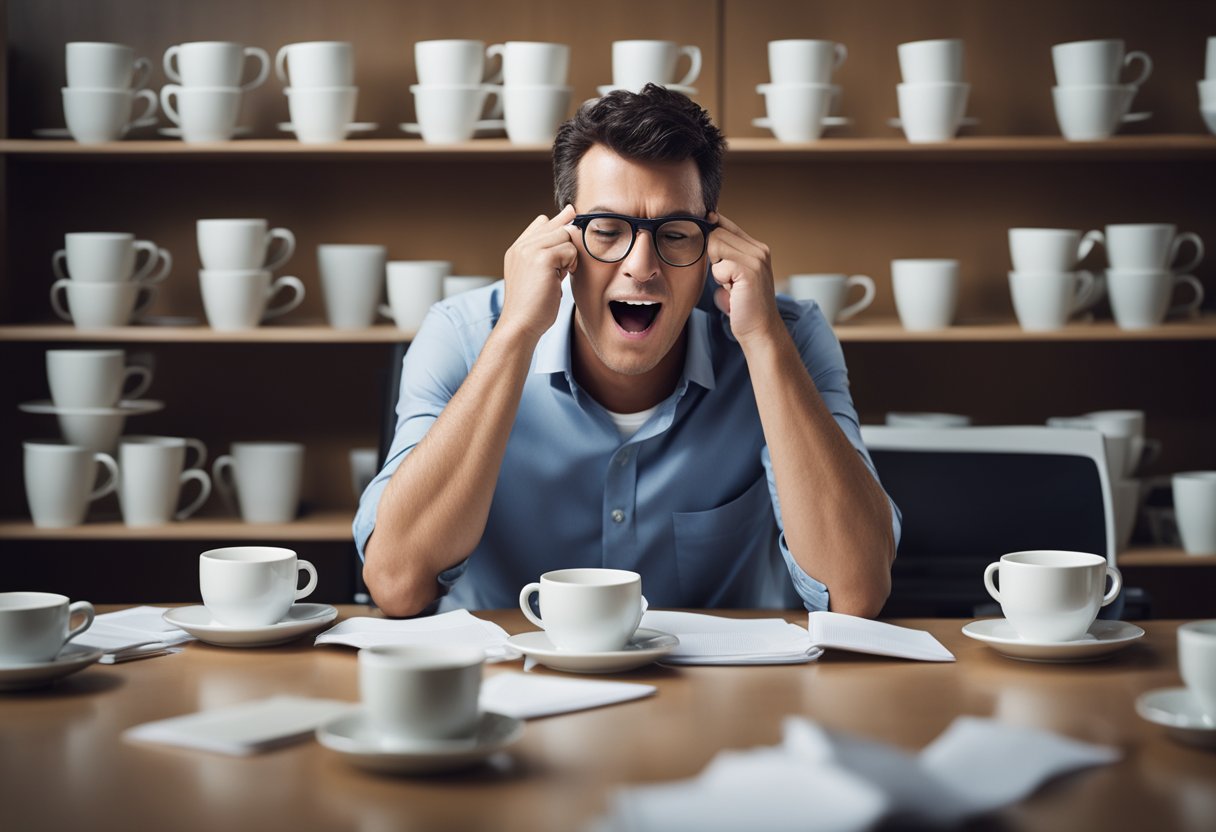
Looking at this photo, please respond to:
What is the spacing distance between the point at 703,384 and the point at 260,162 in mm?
1729

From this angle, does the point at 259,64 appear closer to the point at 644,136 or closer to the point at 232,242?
the point at 232,242

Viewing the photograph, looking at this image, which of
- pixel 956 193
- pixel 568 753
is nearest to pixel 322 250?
pixel 956 193

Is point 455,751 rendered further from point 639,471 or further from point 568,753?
point 639,471

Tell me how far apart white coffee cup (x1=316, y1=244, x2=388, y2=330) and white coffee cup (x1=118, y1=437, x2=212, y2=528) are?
0.45 metres

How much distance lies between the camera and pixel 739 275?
5.67 ft

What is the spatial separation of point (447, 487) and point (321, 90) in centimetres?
145

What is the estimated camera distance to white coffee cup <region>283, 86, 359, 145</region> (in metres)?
2.78

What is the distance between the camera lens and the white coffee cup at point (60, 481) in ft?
9.19

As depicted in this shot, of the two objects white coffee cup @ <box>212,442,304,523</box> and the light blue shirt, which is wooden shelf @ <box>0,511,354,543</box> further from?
the light blue shirt

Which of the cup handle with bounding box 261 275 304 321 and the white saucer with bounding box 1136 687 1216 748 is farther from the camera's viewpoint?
the cup handle with bounding box 261 275 304 321

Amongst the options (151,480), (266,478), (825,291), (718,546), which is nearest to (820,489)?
(718,546)

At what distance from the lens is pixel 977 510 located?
201cm

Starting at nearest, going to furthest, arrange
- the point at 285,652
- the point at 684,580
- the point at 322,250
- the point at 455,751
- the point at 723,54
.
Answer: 1. the point at 455,751
2. the point at 285,652
3. the point at 684,580
4. the point at 322,250
5. the point at 723,54

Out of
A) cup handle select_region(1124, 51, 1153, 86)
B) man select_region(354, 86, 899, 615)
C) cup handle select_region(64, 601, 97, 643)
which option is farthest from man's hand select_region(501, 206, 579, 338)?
cup handle select_region(1124, 51, 1153, 86)
